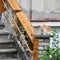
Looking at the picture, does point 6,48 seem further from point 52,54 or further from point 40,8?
point 40,8

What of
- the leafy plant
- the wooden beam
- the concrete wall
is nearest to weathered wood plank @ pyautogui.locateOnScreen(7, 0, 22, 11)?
the wooden beam

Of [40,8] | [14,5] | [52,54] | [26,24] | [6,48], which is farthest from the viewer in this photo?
[40,8]

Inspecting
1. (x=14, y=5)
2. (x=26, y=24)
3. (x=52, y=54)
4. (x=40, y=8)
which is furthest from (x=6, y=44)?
(x=40, y=8)

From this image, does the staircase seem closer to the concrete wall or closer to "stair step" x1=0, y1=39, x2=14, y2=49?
"stair step" x1=0, y1=39, x2=14, y2=49

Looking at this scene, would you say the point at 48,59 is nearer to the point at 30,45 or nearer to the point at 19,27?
the point at 30,45

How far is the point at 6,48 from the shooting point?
8.97 metres

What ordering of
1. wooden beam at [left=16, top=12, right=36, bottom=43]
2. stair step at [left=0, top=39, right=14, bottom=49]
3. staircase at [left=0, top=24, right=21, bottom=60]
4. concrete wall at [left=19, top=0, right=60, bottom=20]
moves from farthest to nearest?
1. concrete wall at [left=19, top=0, right=60, bottom=20]
2. stair step at [left=0, top=39, right=14, bottom=49]
3. staircase at [left=0, top=24, right=21, bottom=60]
4. wooden beam at [left=16, top=12, right=36, bottom=43]

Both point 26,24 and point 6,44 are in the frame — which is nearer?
point 26,24

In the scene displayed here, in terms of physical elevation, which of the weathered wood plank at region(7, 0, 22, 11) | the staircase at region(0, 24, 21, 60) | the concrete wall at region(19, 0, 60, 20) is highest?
the weathered wood plank at region(7, 0, 22, 11)

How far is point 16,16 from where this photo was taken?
8.88 meters

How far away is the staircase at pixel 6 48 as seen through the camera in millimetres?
8641

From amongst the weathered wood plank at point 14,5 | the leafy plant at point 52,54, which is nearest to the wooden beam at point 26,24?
the weathered wood plank at point 14,5

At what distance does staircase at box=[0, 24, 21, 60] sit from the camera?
28.3 ft

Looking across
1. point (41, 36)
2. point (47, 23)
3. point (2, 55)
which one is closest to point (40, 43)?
point (41, 36)
